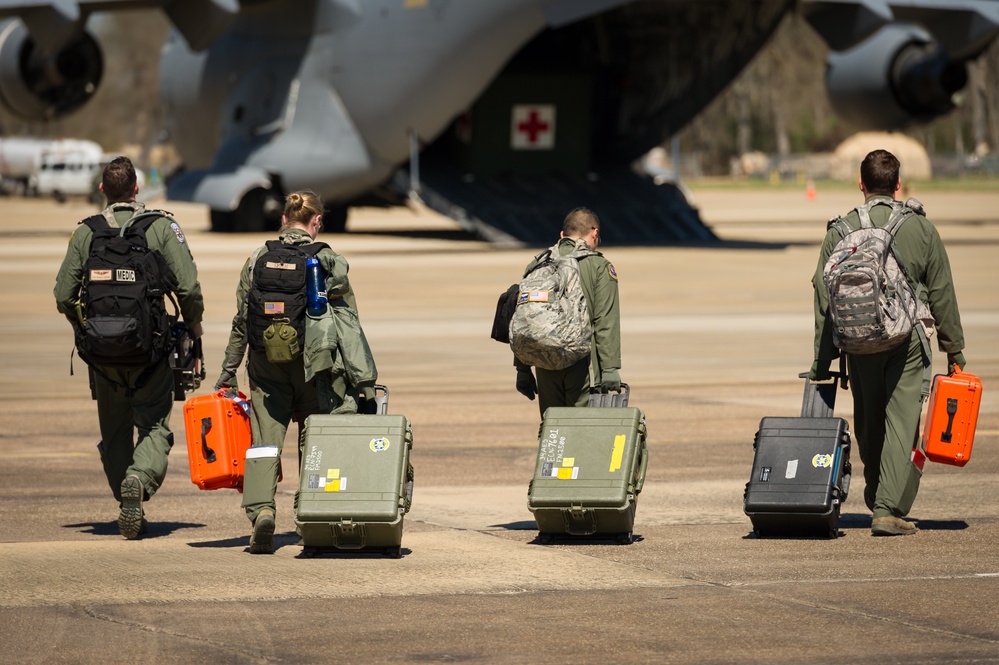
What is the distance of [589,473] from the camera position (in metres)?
9.08

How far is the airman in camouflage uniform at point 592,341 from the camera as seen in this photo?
9305mm

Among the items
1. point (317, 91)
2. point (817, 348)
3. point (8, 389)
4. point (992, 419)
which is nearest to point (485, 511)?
point (817, 348)

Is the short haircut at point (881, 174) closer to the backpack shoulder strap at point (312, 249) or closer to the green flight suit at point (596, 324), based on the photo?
the green flight suit at point (596, 324)

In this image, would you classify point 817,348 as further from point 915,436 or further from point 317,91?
point 317,91

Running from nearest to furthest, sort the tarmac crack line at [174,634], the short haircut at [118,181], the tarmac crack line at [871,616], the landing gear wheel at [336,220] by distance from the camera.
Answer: the tarmac crack line at [174,634] < the tarmac crack line at [871,616] < the short haircut at [118,181] < the landing gear wheel at [336,220]

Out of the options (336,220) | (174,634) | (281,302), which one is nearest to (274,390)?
(281,302)

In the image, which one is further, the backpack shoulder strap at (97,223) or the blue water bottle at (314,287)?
the backpack shoulder strap at (97,223)

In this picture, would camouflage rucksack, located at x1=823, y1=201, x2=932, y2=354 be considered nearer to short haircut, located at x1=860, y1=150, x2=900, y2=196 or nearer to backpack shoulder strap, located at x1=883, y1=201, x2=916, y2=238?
backpack shoulder strap, located at x1=883, y1=201, x2=916, y2=238

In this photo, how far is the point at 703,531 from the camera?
952 cm

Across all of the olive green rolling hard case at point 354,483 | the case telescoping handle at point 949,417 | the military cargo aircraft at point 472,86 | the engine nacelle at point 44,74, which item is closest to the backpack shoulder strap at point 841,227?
the case telescoping handle at point 949,417

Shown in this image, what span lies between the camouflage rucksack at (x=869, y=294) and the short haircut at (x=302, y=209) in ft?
8.76

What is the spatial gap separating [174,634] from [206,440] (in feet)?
7.00

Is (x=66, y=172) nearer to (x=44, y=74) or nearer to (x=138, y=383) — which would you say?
(x=44, y=74)

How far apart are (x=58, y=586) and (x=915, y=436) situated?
446 cm
